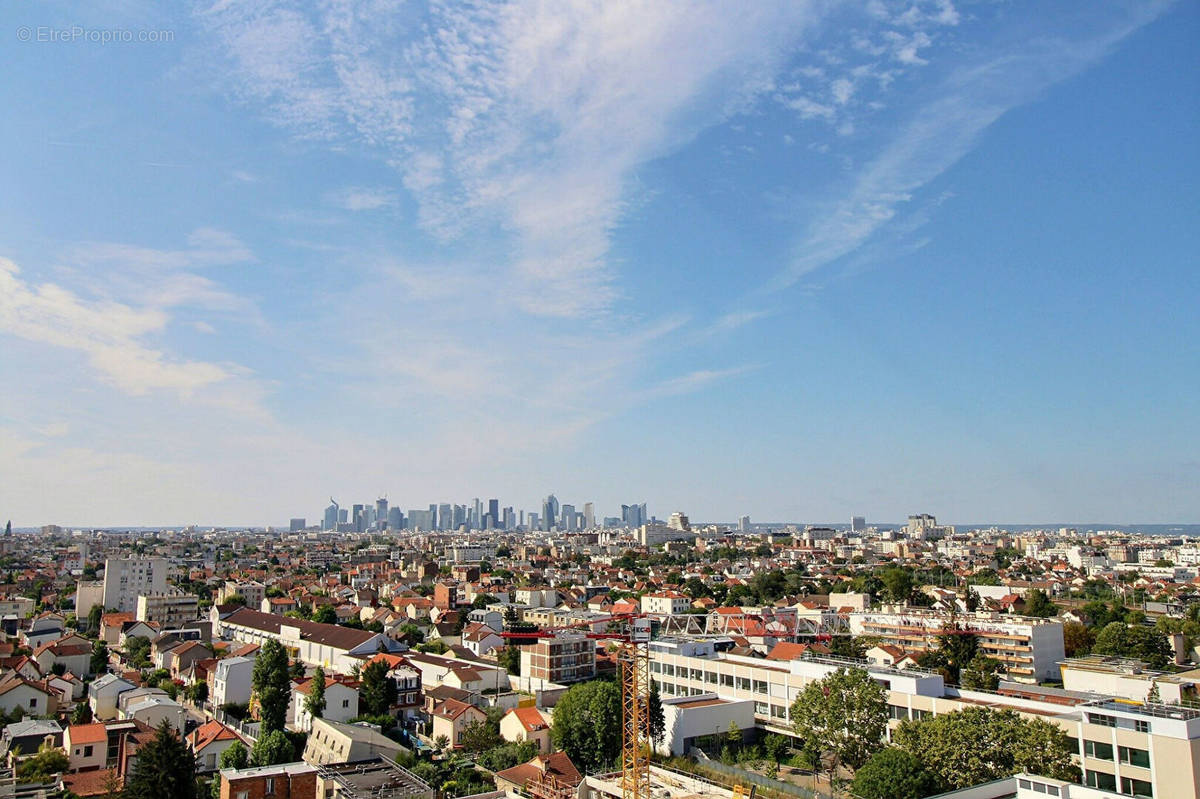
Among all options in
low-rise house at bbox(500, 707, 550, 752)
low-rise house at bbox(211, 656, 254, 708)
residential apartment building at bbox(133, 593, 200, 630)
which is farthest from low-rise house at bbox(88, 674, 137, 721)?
residential apartment building at bbox(133, 593, 200, 630)

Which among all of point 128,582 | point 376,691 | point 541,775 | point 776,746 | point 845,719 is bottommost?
point 776,746

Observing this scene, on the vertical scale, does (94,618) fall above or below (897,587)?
below

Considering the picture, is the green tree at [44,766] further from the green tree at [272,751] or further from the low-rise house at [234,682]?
the low-rise house at [234,682]

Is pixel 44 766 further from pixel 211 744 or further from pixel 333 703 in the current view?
pixel 333 703

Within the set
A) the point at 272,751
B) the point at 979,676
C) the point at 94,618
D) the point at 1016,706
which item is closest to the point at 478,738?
the point at 272,751

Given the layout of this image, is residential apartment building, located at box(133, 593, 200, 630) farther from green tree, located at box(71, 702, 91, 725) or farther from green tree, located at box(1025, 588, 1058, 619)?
green tree, located at box(1025, 588, 1058, 619)

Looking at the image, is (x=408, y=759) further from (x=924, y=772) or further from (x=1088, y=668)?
(x=1088, y=668)
